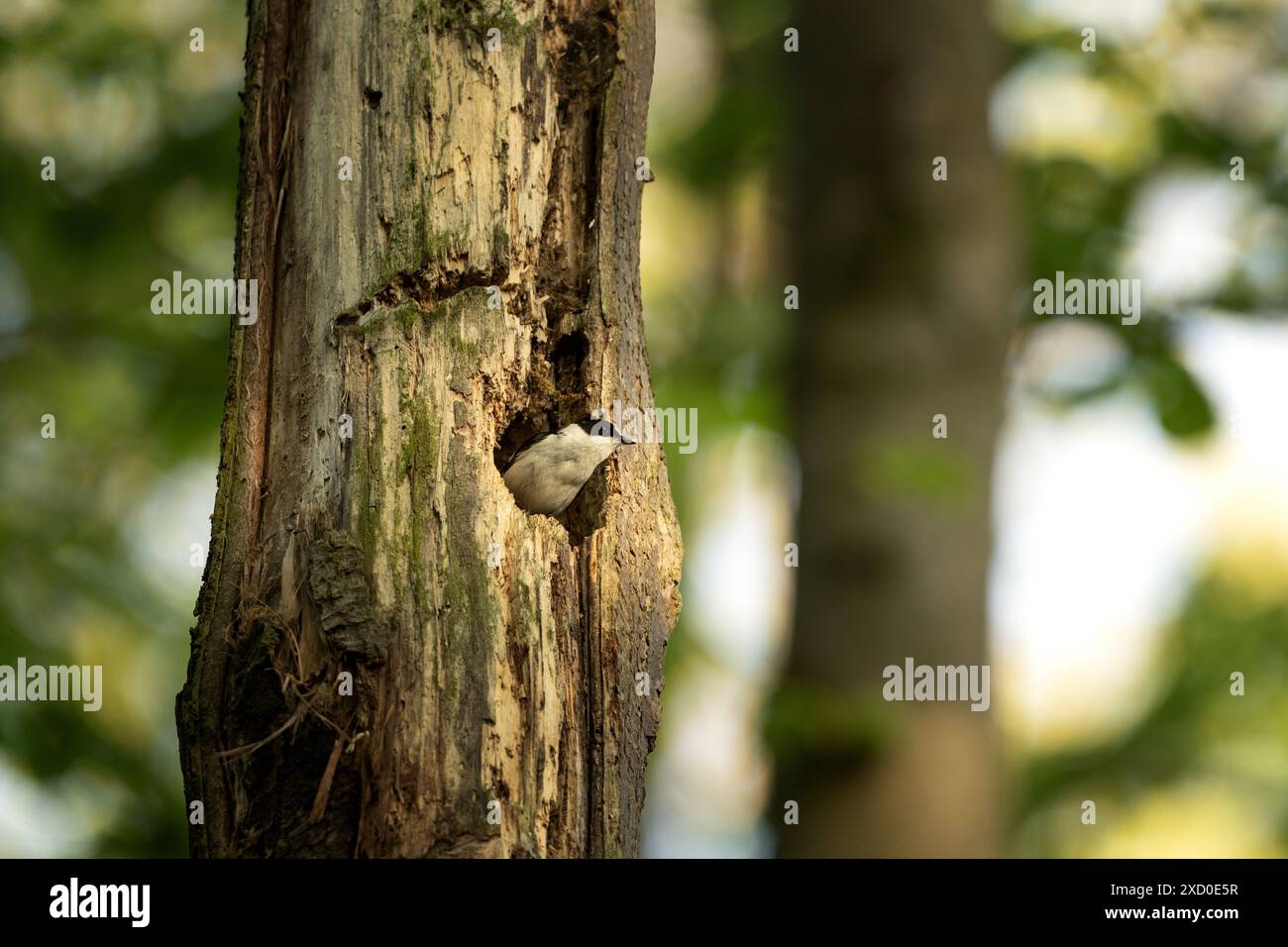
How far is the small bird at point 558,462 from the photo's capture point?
3312 millimetres

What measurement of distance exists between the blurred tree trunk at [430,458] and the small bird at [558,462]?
0.20 ft

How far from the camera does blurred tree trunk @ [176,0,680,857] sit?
2764mm

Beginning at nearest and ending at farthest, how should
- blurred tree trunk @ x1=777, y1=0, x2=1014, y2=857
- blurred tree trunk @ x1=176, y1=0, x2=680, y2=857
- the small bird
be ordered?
blurred tree trunk @ x1=176, y1=0, x2=680, y2=857, the small bird, blurred tree trunk @ x1=777, y1=0, x2=1014, y2=857

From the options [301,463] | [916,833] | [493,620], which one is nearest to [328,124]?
[301,463]

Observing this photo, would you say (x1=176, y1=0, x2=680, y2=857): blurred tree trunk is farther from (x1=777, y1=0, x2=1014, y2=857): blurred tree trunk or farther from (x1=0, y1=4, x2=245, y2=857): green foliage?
(x1=0, y1=4, x2=245, y2=857): green foliage

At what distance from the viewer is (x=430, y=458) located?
299cm

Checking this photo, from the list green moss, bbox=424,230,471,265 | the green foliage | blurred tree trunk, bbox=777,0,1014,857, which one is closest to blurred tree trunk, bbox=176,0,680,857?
green moss, bbox=424,230,471,265

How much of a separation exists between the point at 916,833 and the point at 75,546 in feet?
14.3

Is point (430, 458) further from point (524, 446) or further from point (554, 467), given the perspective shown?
point (554, 467)

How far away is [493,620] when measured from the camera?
2879 millimetres

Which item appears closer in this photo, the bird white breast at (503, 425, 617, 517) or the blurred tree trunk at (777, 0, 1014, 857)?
the bird white breast at (503, 425, 617, 517)

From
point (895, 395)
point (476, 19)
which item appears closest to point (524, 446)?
point (476, 19)

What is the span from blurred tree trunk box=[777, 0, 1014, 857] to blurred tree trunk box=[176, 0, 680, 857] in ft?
8.03

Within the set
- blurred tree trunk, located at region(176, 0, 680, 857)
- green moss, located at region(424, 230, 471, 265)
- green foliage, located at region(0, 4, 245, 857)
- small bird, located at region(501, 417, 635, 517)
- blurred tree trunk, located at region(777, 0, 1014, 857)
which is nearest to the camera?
blurred tree trunk, located at region(176, 0, 680, 857)
